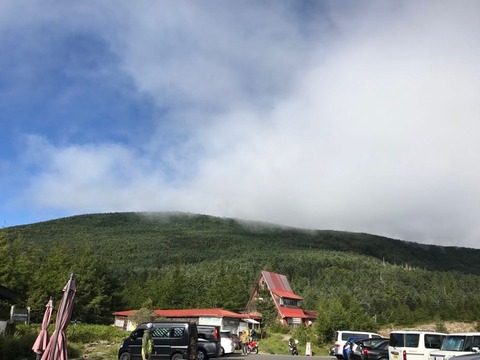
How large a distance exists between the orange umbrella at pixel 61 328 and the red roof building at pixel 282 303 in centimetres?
5452

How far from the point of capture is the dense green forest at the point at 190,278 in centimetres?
5325

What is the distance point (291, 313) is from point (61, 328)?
5944cm

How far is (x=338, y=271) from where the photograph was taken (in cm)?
12550

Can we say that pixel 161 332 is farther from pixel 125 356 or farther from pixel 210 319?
pixel 210 319

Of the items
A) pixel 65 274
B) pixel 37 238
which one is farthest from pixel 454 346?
pixel 37 238

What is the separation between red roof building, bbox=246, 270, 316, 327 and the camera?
6638 cm

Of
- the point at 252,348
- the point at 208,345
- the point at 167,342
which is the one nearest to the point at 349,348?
the point at 208,345

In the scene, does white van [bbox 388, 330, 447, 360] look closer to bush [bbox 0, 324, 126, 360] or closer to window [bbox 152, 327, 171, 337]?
window [bbox 152, 327, 171, 337]

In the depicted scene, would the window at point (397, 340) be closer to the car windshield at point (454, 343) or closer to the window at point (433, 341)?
the window at point (433, 341)

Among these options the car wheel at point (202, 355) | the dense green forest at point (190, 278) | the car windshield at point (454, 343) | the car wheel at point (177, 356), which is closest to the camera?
the car windshield at point (454, 343)

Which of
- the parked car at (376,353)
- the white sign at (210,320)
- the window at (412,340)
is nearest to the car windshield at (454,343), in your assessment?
the window at (412,340)

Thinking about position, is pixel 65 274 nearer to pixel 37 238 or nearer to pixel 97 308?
pixel 97 308

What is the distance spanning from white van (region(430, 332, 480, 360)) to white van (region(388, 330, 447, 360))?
193cm

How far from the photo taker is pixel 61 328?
11.9m
